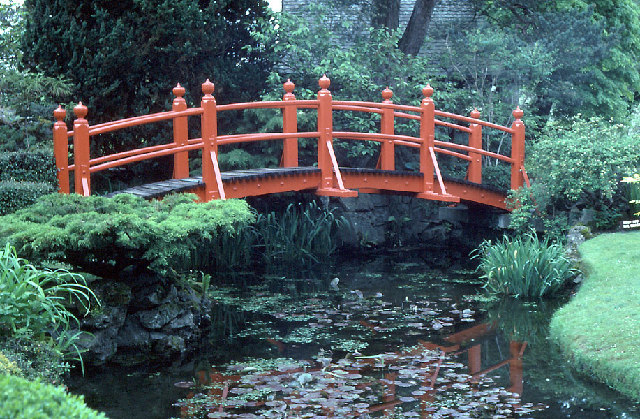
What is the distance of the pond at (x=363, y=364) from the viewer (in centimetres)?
626

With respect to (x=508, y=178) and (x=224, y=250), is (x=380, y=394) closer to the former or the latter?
(x=224, y=250)

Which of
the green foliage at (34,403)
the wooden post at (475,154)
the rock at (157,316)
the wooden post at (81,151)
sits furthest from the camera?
the wooden post at (475,154)

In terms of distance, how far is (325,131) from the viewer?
36.9 feet

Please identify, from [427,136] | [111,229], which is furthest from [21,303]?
[427,136]

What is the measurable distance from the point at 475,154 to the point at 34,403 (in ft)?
32.7

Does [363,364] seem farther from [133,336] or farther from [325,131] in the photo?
[325,131]

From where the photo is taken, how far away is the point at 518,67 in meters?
13.9

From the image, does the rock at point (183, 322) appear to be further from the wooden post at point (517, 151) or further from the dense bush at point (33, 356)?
the wooden post at point (517, 151)

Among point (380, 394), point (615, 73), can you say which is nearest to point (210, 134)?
point (380, 394)

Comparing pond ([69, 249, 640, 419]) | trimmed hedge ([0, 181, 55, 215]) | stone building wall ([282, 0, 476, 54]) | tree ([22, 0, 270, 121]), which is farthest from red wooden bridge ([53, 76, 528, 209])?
stone building wall ([282, 0, 476, 54])

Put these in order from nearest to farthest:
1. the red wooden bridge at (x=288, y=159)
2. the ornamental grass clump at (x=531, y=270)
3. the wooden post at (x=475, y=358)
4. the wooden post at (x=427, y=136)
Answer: the wooden post at (x=475, y=358)
the red wooden bridge at (x=288, y=159)
the ornamental grass clump at (x=531, y=270)
the wooden post at (x=427, y=136)

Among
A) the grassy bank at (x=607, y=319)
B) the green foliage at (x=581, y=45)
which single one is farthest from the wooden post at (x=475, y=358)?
the green foliage at (x=581, y=45)

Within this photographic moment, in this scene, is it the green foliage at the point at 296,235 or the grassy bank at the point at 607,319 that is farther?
the green foliage at the point at 296,235

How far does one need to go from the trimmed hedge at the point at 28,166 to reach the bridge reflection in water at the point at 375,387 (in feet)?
9.42
